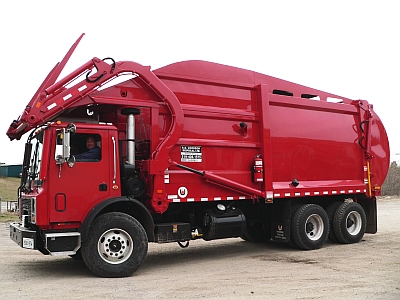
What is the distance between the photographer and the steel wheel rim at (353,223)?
11.2 metres

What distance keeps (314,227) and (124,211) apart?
15.3ft

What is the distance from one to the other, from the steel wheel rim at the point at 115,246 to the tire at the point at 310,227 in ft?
13.1

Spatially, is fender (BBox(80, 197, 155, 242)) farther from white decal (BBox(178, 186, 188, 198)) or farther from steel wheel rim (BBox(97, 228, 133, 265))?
white decal (BBox(178, 186, 188, 198))

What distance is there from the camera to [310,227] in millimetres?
10484

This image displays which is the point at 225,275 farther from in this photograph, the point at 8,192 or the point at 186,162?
the point at 8,192

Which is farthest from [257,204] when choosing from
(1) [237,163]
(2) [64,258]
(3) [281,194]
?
(2) [64,258]

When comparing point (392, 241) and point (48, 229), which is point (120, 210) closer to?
point (48, 229)

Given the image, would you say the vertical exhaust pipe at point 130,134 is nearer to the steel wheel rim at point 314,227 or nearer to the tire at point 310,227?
the tire at point 310,227

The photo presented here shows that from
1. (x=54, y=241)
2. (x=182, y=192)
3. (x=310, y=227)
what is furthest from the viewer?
(x=310, y=227)

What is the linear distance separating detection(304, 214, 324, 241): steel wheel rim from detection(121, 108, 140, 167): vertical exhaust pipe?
Result: 4392 millimetres

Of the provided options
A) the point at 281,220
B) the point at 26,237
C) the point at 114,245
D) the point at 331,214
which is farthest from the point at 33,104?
the point at 331,214

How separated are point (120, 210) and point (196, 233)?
5.86ft

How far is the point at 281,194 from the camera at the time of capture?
9.84 meters

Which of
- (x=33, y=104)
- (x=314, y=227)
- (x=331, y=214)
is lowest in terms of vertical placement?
(x=314, y=227)
